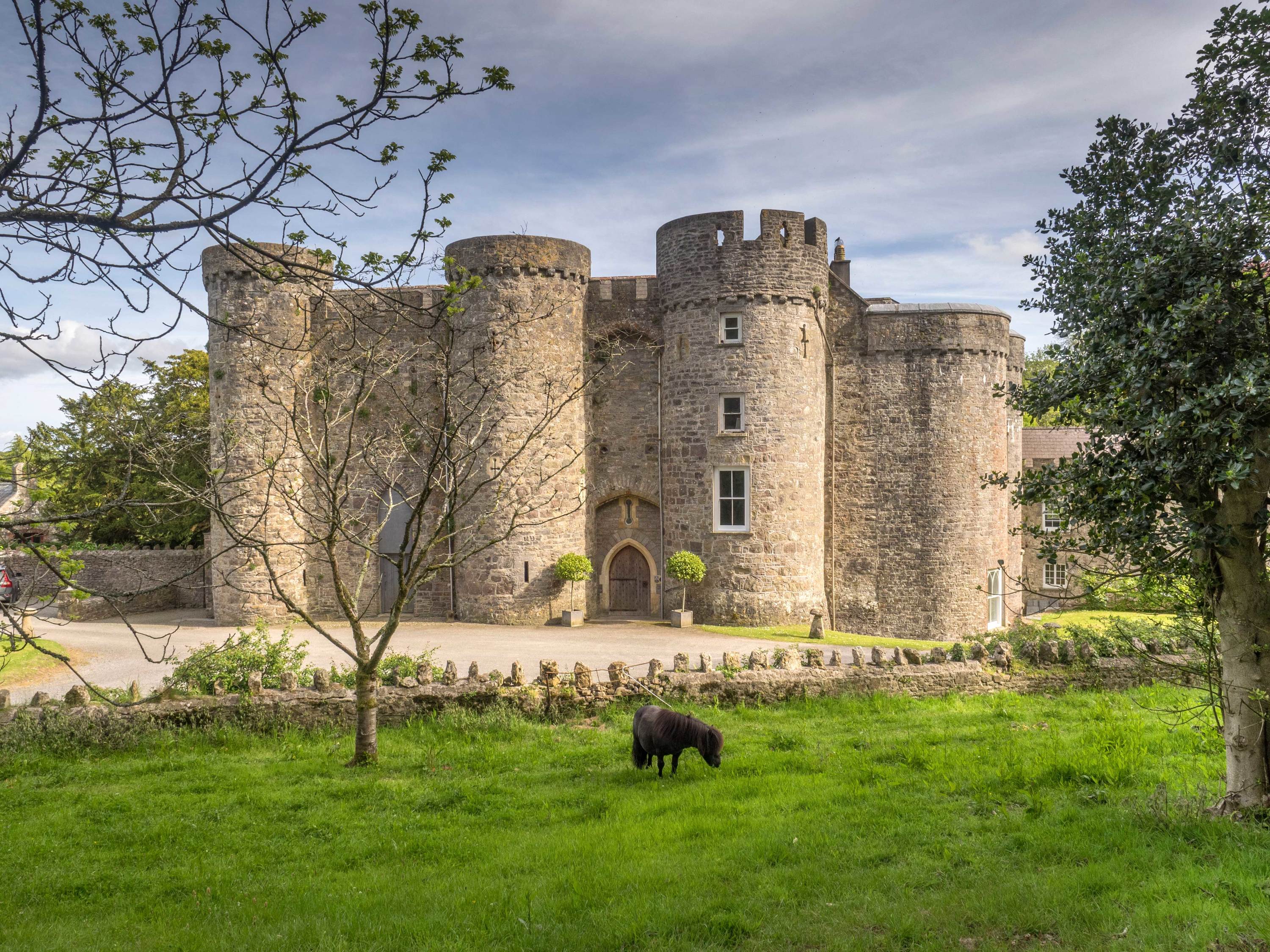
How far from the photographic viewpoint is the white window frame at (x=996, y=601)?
82.7ft

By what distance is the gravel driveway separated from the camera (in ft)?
52.1

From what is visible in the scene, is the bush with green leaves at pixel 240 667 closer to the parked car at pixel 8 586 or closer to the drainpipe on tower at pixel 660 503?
the parked car at pixel 8 586

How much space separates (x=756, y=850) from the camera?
6.80 metres

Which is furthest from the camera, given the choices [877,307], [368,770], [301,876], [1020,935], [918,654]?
[877,307]

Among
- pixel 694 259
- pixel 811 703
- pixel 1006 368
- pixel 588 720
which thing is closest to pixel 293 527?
pixel 694 259

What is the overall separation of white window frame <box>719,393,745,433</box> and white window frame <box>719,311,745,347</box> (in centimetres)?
132

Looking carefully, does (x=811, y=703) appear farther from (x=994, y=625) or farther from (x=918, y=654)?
(x=994, y=625)

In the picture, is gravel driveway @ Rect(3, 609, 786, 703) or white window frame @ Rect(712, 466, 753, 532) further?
white window frame @ Rect(712, 466, 753, 532)

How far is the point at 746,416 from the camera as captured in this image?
22719mm

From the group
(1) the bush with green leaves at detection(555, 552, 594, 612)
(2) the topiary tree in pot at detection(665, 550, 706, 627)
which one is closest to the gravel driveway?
(2) the topiary tree in pot at detection(665, 550, 706, 627)

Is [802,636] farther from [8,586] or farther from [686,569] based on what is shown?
[8,586]

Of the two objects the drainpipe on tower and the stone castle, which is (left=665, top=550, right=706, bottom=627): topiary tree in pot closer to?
the stone castle

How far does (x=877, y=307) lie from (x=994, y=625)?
1021cm

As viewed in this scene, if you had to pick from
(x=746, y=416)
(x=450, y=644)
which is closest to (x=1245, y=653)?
(x=450, y=644)
